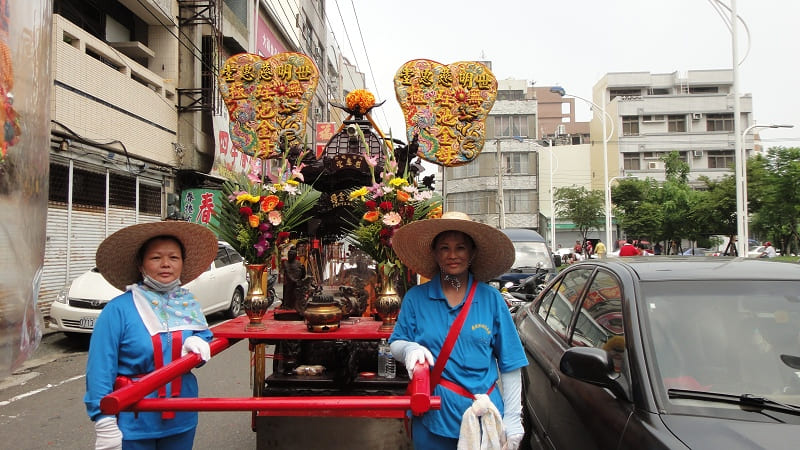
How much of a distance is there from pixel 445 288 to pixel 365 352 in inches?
72.8

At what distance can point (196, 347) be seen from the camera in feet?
8.28

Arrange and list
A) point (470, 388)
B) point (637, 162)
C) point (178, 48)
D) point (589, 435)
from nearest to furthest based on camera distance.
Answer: point (470, 388), point (589, 435), point (178, 48), point (637, 162)

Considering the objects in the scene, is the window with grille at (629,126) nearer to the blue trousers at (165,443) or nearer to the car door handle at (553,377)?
the car door handle at (553,377)

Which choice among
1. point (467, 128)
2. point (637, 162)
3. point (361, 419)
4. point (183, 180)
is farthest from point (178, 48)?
point (637, 162)

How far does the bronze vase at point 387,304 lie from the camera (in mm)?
3732

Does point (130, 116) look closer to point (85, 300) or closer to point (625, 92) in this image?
point (85, 300)

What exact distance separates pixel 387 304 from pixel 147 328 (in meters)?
1.72

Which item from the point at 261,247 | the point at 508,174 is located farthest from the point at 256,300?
the point at 508,174

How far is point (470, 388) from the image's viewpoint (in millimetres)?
2387

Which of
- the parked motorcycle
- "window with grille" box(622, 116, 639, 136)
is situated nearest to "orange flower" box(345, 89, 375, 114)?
the parked motorcycle

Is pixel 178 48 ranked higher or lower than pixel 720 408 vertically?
higher

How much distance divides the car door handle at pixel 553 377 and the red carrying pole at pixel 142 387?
2090 millimetres

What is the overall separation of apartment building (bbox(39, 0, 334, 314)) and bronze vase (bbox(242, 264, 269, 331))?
587 cm

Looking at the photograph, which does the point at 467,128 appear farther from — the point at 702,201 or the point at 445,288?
the point at 702,201
